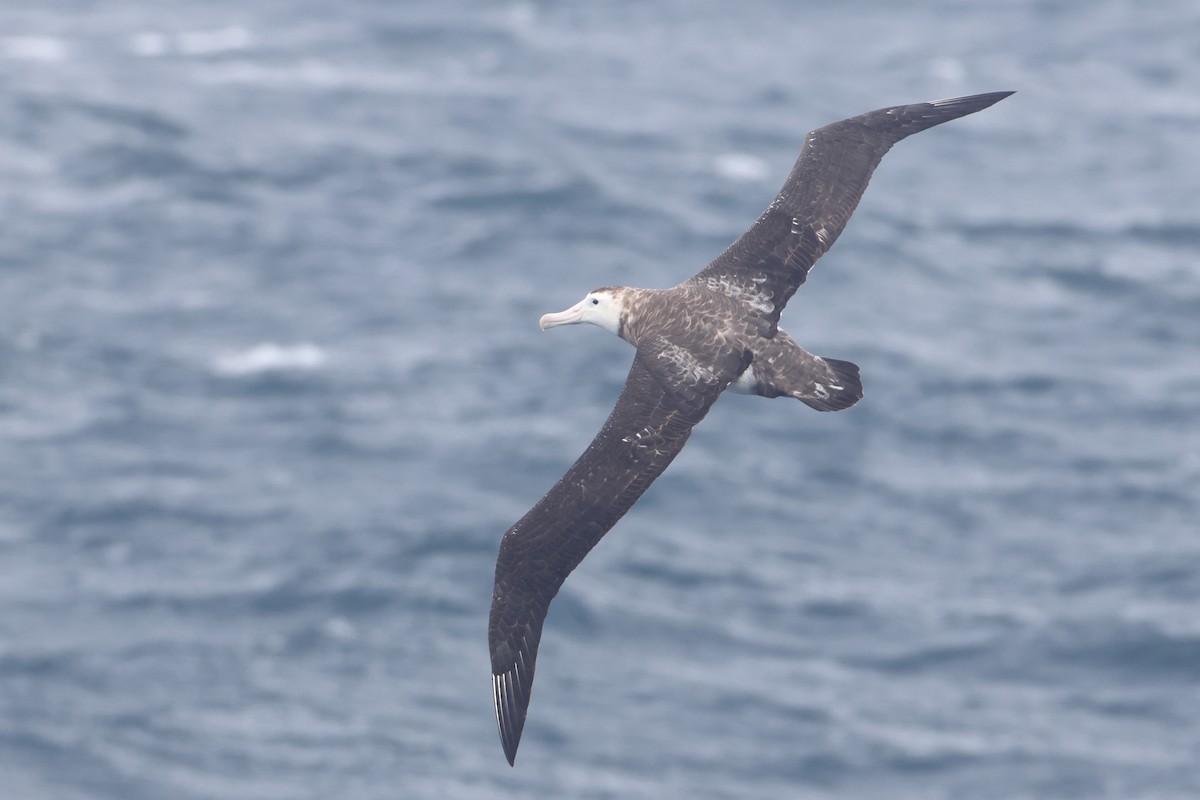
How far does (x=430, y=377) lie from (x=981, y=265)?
14681 mm

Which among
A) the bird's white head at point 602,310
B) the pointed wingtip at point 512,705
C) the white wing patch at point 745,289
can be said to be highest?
the white wing patch at point 745,289

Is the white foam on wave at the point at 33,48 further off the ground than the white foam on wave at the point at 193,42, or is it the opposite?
the white foam on wave at the point at 193,42

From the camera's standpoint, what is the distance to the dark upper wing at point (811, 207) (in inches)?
646

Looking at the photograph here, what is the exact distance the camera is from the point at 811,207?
16.6 m

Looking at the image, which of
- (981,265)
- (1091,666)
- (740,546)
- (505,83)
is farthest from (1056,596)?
(505,83)

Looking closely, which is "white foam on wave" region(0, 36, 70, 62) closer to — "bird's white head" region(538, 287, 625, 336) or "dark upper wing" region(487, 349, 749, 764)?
"bird's white head" region(538, 287, 625, 336)

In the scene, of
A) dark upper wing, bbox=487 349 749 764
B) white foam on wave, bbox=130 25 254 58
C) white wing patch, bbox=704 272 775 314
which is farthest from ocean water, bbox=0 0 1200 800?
white wing patch, bbox=704 272 775 314

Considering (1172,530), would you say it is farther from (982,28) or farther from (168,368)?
(982,28)

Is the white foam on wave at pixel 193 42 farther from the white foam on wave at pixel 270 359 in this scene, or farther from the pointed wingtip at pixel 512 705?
the pointed wingtip at pixel 512 705

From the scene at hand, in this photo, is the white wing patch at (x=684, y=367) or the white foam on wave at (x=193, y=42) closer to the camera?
the white wing patch at (x=684, y=367)

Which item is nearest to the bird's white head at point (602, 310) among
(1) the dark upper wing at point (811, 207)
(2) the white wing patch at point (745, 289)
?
(1) the dark upper wing at point (811, 207)

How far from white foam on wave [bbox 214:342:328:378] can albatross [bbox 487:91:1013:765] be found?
22.6 meters

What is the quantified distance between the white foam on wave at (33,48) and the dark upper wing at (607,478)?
45.3 metres

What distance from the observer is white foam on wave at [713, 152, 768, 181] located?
48000 mm
